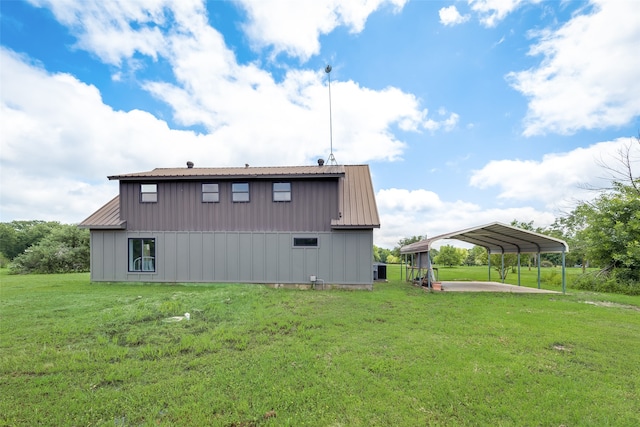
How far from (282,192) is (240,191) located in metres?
1.84

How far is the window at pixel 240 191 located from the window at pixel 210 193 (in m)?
0.72

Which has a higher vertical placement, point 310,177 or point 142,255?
point 310,177

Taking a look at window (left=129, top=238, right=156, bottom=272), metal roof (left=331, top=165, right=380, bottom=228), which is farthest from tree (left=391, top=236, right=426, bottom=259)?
window (left=129, top=238, right=156, bottom=272)

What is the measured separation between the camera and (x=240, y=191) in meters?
12.5

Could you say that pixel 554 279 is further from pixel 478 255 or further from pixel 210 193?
pixel 478 255

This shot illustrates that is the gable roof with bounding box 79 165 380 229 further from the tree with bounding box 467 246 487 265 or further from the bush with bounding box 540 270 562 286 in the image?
the tree with bounding box 467 246 487 265

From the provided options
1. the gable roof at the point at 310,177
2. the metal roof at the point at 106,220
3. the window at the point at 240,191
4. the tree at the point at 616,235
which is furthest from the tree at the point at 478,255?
the metal roof at the point at 106,220

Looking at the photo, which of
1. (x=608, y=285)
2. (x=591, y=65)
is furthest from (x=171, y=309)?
(x=608, y=285)

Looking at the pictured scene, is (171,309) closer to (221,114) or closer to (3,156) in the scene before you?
(221,114)

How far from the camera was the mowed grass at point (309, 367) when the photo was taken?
2938 millimetres

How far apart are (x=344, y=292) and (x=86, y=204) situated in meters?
17.2

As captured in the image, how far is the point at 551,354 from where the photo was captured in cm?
465

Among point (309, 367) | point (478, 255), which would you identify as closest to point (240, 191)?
point (309, 367)

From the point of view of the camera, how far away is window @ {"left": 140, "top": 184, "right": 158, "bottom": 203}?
1276cm
